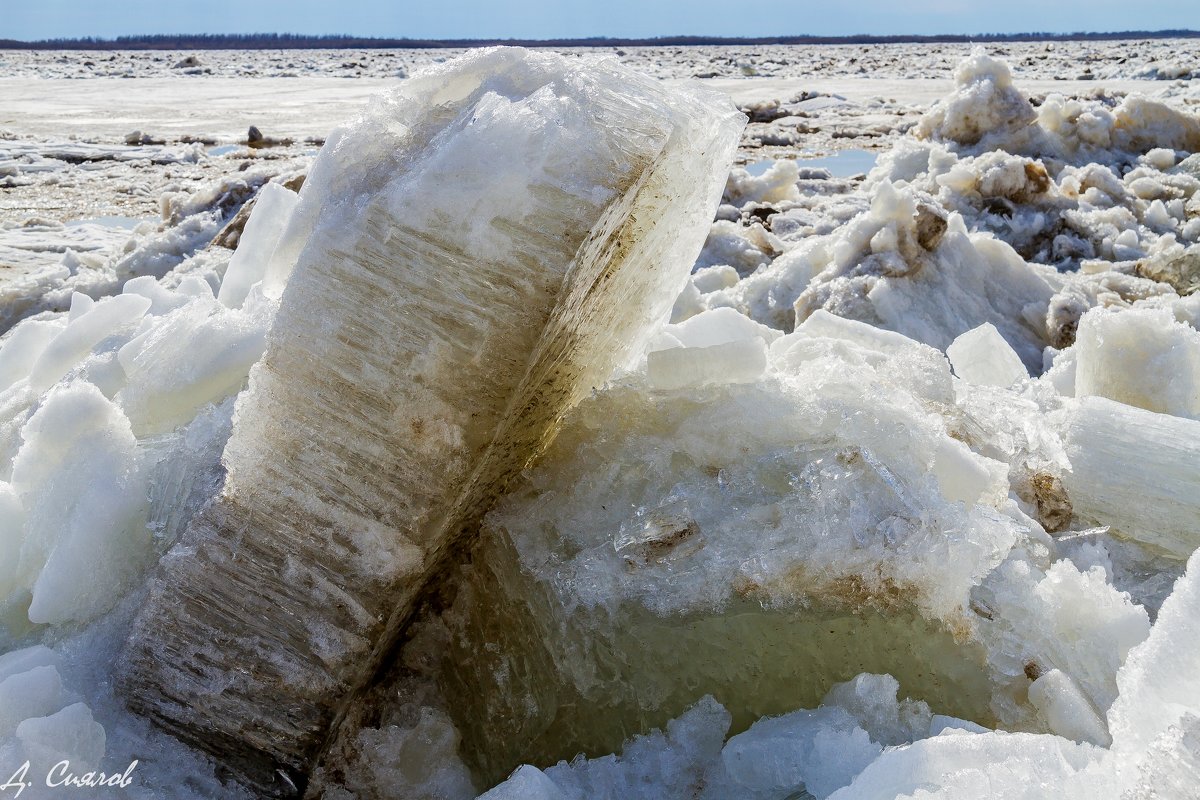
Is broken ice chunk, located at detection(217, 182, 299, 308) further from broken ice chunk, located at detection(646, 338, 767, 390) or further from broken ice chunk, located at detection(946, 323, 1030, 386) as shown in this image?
broken ice chunk, located at detection(946, 323, 1030, 386)

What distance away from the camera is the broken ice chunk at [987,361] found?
275cm

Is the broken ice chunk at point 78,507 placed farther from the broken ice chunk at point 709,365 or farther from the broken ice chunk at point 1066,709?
the broken ice chunk at point 1066,709

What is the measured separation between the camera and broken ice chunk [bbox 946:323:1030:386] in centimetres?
275

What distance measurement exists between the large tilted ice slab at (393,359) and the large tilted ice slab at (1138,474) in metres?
1.12

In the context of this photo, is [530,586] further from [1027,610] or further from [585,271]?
[1027,610]

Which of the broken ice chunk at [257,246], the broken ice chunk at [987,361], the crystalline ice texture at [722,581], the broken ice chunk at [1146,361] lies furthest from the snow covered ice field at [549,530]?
the broken ice chunk at [987,361]

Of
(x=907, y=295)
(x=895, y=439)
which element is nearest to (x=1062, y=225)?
(x=907, y=295)

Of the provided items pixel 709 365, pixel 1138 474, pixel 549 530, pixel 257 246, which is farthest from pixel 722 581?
pixel 257 246

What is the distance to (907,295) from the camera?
158 inches

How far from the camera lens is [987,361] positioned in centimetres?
277

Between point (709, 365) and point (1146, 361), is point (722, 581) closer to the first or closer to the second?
point (709, 365)

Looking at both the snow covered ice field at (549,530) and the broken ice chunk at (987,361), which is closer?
the snow covered ice field at (549,530)

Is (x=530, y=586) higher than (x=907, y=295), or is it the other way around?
(x=530, y=586)

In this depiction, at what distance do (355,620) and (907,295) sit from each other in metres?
3.07
